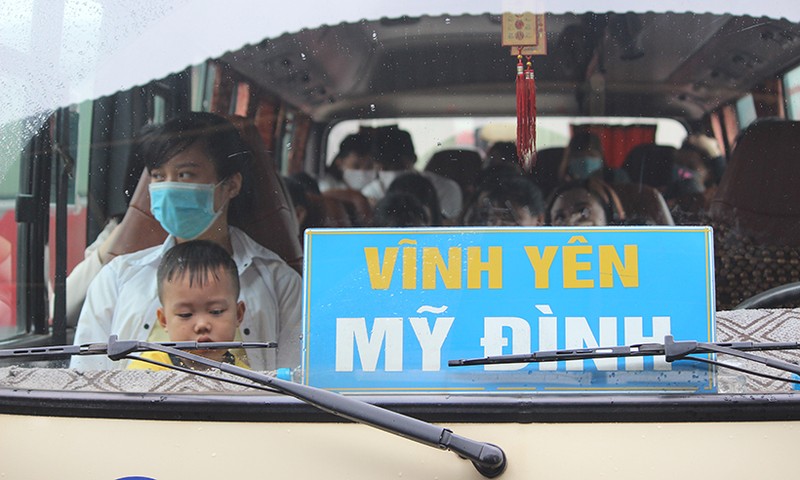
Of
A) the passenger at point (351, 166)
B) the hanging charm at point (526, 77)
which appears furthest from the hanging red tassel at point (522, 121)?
the passenger at point (351, 166)

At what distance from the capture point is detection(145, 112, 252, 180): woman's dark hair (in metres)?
2.14

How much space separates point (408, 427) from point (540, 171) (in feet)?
2.22

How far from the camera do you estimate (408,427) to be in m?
1.73

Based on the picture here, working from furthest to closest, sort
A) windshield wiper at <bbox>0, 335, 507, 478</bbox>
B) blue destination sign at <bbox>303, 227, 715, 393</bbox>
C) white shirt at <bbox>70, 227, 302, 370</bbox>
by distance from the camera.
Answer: white shirt at <bbox>70, 227, 302, 370</bbox>, blue destination sign at <bbox>303, 227, 715, 393</bbox>, windshield wiper at <bbox>0, 335, 507, 478</bbox>

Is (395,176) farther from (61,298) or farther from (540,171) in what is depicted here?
(61,298)

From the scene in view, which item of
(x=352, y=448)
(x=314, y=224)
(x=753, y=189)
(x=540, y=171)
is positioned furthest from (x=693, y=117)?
(x=352, y=448)

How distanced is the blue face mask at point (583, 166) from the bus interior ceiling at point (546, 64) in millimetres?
111

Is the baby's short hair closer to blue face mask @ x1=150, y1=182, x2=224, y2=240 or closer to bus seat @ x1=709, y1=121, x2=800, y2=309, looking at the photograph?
blue face mask @ x1=150, y1=182, x2=224, y2=240

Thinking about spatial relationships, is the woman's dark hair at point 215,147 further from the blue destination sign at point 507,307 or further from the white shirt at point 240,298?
the blue destination sign at point 507,307

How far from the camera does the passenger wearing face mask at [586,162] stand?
2078 millimetres

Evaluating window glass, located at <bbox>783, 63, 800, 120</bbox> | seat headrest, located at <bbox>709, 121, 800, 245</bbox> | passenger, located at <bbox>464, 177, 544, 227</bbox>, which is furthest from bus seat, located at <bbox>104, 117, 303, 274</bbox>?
window glass, located at <bbox>783, 63, 800, 120</bbox>

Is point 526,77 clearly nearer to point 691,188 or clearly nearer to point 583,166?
point 583,166

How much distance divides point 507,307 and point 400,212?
38cm

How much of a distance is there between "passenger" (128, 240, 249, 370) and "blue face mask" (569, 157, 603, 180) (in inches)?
31.5
